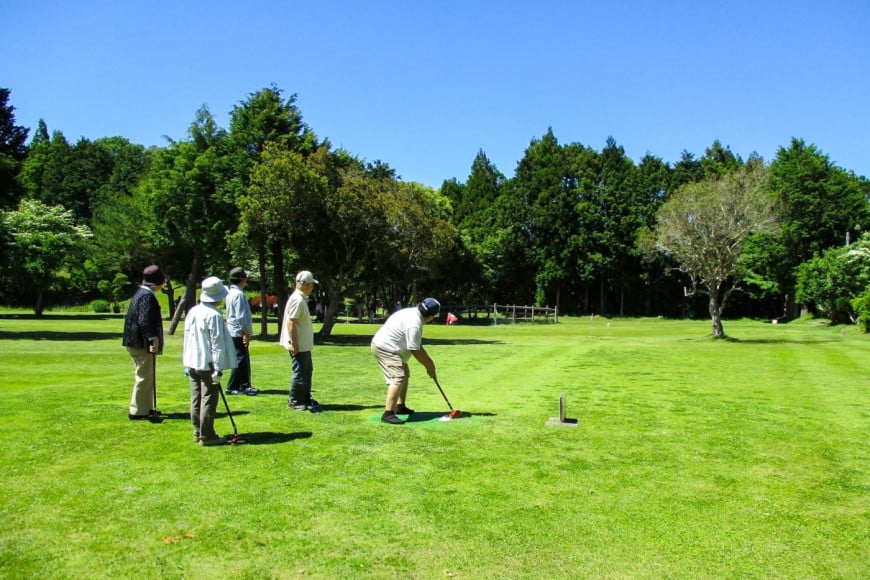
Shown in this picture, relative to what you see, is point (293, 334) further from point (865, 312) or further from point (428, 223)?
point (865, 312)

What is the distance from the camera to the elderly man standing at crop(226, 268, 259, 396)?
1167 centimetres

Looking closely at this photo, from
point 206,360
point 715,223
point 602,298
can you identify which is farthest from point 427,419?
point 602,298

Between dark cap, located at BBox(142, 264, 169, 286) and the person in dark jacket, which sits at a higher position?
dark cap, located at BBox(142, 264, 169, 286)

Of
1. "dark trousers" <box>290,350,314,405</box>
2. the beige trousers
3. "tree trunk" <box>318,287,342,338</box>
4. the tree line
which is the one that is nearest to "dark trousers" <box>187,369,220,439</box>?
the beige trousers

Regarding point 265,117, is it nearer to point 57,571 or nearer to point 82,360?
point 82,360

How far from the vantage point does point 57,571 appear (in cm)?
460

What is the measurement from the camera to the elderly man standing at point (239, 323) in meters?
11.7

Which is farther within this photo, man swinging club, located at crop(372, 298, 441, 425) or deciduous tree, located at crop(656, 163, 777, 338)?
deciduous tree, located at crop(656, 163, 777, 338)

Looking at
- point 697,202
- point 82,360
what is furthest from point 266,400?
point 697,202

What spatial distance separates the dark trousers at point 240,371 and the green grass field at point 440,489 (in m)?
0.59

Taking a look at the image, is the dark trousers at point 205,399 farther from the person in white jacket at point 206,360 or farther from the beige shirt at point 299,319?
the beige shirt at point 299,319

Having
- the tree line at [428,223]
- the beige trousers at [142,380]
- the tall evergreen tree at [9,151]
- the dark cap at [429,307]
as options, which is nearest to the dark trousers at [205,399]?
the beige trousers at [142,380]

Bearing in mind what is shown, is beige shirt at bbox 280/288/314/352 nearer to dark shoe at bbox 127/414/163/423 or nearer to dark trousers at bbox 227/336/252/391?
dark shoe at bbox 127/414/163/423

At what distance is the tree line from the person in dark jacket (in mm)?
19332
